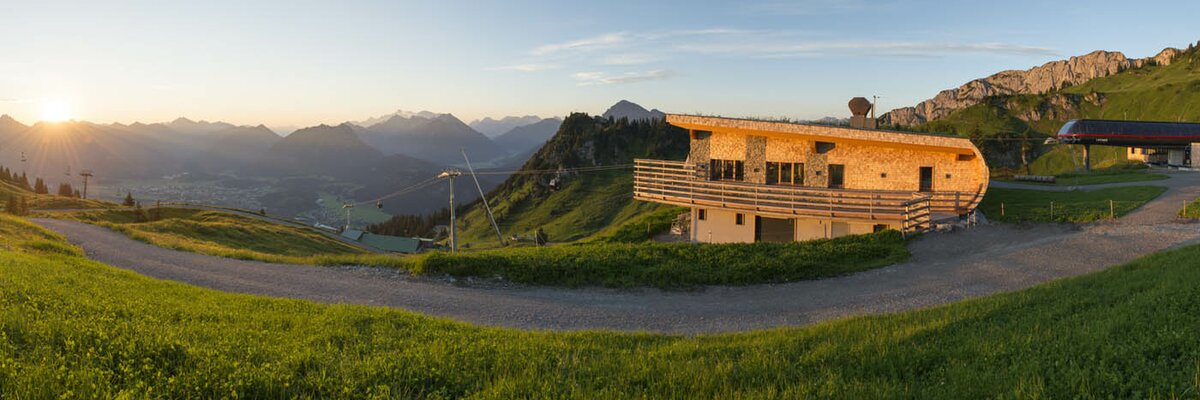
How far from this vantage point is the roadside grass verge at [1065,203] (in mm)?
25812

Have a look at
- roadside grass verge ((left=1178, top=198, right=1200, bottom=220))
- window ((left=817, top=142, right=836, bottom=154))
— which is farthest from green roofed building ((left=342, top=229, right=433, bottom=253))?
roadside grass verge ((left=1178, top=198, right=1200, bottom=220))

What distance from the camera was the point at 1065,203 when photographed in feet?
95.6

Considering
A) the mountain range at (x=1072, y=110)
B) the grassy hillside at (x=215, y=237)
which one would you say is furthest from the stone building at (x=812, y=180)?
the mountain range at (x=1072, y=110)

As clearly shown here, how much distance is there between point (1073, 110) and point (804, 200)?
13571cm

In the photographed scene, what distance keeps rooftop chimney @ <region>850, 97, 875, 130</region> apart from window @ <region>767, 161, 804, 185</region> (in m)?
4.86

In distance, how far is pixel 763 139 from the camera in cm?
3262

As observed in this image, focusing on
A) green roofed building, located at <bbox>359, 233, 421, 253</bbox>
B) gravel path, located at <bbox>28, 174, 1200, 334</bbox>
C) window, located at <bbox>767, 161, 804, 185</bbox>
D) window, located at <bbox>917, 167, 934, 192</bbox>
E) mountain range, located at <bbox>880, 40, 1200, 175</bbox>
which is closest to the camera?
gravel path, located at <bbox>28, 174, 1200, 334</bbox>

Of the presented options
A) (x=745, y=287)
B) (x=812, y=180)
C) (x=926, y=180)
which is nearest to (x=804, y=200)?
(x=812, y=180)

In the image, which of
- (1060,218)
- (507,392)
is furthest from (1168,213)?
(507,392)

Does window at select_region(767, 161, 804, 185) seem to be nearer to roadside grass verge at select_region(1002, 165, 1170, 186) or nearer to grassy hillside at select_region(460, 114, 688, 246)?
roadside grass verge at select_region(1002, 165, 1170, 186)

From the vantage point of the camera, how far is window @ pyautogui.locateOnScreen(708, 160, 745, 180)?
34000 mm

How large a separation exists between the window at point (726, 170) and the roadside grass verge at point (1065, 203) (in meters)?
12.0

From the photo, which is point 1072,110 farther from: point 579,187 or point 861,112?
point 861,112

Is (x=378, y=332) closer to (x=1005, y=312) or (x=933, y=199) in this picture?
(x=1005, y=312)
